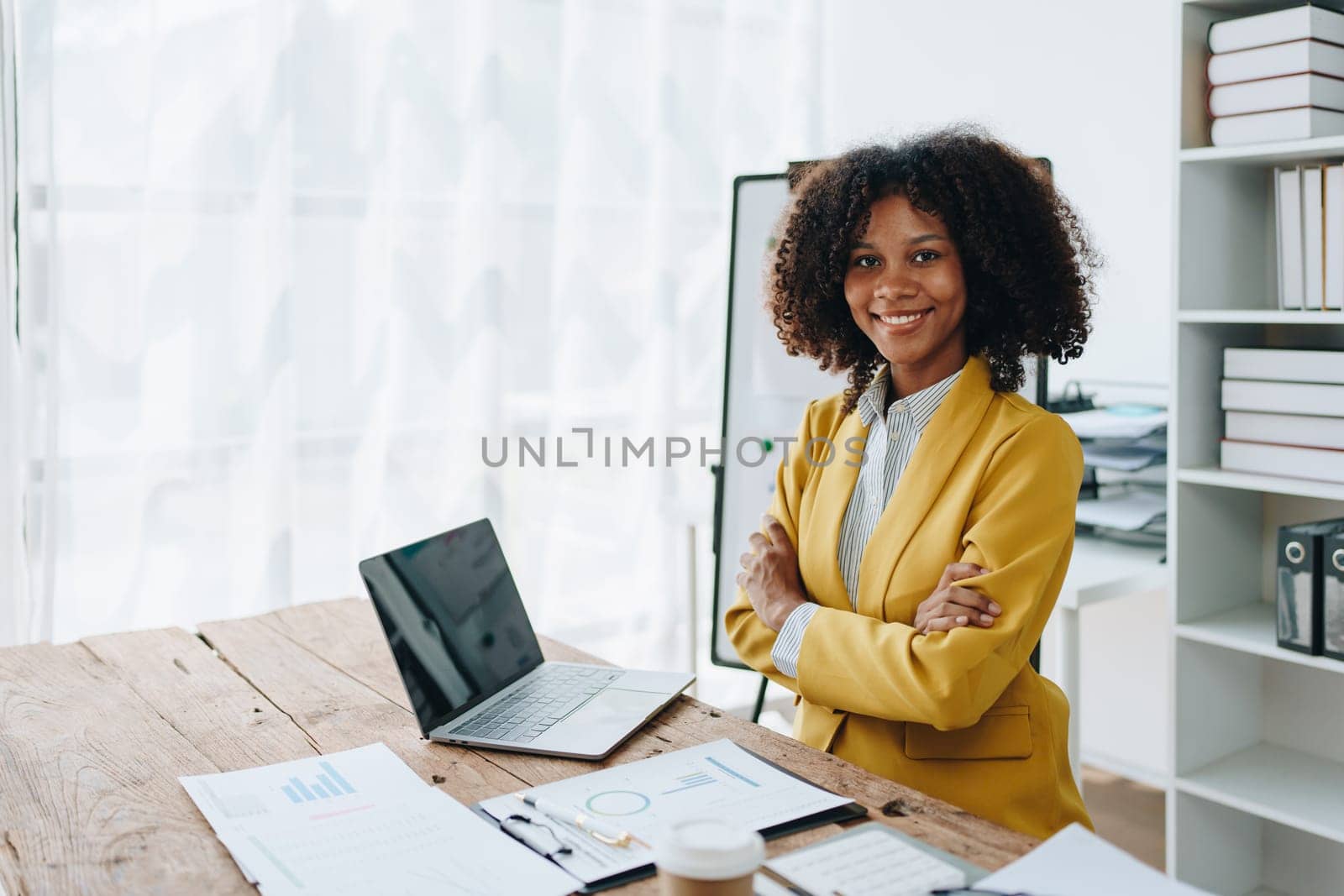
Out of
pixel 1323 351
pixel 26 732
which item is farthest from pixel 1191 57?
pixel 26 732

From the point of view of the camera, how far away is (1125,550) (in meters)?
2.57

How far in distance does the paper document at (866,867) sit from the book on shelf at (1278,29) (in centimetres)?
163

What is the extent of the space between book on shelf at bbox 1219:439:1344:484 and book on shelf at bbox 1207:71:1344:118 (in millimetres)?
595

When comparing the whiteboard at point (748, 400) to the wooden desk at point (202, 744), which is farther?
the whiteboard at point (748, 400)

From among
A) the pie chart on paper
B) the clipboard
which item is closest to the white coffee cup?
the clipboard

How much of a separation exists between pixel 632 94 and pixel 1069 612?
1775mm

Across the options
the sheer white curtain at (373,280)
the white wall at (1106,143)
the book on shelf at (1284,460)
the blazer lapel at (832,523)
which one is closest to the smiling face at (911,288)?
the blazer lapel at (832,523)

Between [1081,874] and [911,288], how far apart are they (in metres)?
0.77

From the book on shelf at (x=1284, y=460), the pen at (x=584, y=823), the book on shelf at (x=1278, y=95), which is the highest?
the book on shelf at (x=1278, y=95)

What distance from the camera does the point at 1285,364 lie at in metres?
2.11

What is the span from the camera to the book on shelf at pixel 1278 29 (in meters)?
1.96

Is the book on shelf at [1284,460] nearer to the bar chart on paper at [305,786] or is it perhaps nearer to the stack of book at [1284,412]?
the stack of book at [1284,412]

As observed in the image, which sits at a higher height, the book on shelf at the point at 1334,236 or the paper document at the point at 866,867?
the book on shelf at the point at 1334,236

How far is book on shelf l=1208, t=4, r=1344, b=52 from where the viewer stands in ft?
6.42
